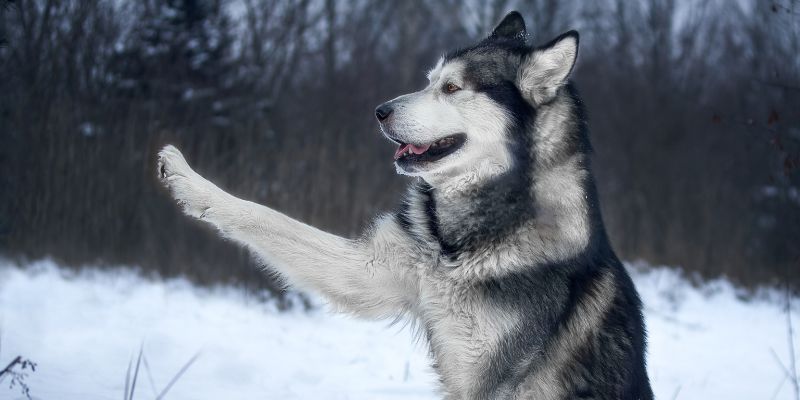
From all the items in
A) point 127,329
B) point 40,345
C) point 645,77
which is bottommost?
point 645,77

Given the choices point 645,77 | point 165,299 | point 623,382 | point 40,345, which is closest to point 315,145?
point 165,299

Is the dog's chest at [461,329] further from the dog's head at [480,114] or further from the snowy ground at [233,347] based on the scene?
the dog's head at [480,114]

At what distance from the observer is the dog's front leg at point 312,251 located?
265 centimetres

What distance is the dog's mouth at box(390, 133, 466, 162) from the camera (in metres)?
2.87

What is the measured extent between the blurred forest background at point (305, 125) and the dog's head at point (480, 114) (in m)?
0.59

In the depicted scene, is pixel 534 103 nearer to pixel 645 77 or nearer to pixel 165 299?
pixel 165 299

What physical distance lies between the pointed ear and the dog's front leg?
127cm

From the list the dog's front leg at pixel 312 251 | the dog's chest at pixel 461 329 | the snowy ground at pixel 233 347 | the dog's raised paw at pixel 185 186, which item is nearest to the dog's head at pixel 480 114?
the dog's front leg at pixel 312 251

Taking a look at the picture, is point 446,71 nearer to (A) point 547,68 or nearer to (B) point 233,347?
(A) point 547,68

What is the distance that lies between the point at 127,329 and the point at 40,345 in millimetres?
730

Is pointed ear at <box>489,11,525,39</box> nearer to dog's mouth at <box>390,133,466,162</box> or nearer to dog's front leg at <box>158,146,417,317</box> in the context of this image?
dog's mouth at <box>390,133,466,162</box>

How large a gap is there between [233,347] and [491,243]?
7.97 ft

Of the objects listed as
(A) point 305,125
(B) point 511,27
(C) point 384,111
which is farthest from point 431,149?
(A) point 305,125

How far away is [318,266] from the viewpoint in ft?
8.71
